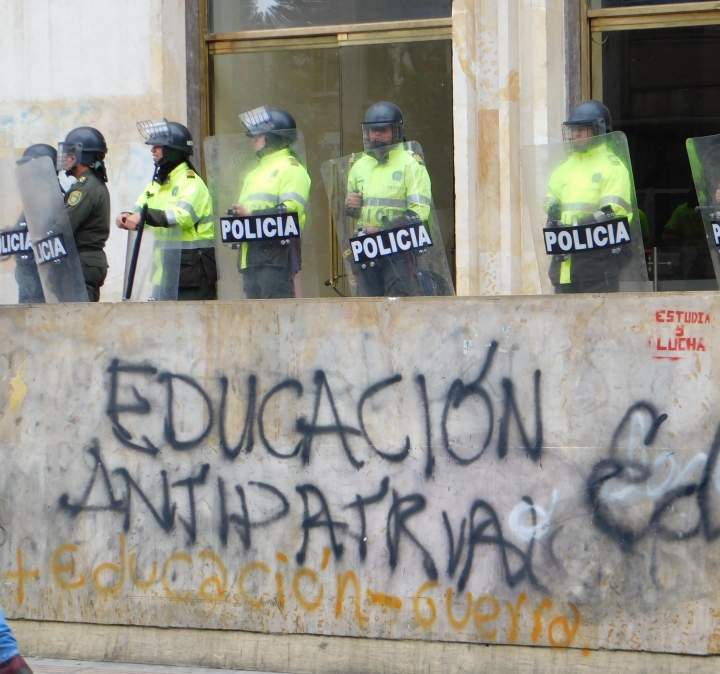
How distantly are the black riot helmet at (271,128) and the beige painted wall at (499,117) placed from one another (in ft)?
7.79

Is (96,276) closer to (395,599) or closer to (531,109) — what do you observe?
(395,599)

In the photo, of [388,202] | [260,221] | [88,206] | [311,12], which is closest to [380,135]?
[388,202]

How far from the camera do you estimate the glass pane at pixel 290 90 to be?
10594mm

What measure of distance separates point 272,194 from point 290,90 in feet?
13.2

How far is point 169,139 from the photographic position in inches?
308

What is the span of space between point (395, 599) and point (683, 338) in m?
1.86

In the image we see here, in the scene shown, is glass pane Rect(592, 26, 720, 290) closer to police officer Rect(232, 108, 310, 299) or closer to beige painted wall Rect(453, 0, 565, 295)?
beige painted wall Rect(453, 0, 565, 295)

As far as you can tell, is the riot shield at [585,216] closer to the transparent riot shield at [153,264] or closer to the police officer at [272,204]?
the police officer at [272,204]

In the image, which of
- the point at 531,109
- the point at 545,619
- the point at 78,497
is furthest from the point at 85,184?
the point at 545,619

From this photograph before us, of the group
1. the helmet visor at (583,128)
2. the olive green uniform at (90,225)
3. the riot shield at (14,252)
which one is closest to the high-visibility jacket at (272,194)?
the olive green uniform at (90,225)

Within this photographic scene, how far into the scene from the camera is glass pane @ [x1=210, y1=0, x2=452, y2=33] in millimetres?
10367

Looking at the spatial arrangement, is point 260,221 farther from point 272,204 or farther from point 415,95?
point 415,95

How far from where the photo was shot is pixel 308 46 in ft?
35.6

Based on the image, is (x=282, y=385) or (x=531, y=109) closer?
(x=282, y=385)
